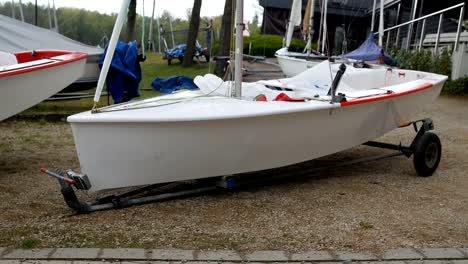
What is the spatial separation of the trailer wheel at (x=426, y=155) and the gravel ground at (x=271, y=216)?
→ 3.9 inches

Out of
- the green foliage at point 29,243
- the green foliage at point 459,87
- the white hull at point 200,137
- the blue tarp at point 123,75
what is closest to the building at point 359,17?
the green foliage at point 459,87

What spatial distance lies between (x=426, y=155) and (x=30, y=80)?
157 inches

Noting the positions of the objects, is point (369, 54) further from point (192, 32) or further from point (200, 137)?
point (200, 137)

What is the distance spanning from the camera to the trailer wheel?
567 centimetres

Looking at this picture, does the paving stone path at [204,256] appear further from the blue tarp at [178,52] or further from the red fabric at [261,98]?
the blue tarp at [178,52]

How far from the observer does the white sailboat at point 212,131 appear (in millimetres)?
4086

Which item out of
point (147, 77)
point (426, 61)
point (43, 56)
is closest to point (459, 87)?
point (426, 61)

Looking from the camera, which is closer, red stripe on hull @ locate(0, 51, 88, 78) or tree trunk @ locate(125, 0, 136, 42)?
red stripe on hull @ locate(0, 51, 88, 78)

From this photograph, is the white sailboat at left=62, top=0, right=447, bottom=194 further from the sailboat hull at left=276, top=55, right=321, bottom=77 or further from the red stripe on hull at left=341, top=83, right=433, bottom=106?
the sailboat hull at left=276, top=55, right=321, bottom=77

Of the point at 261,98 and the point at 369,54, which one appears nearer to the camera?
the point at 261,98

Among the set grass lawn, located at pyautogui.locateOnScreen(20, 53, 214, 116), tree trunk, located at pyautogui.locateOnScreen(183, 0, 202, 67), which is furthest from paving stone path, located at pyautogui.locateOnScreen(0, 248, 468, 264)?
tree trunk, located at pyautogui.locateOnScreen(183, 0, 202, 67)

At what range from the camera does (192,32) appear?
61.7ft

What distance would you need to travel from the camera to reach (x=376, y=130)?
570 cm

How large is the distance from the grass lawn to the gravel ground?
12.4 ft
